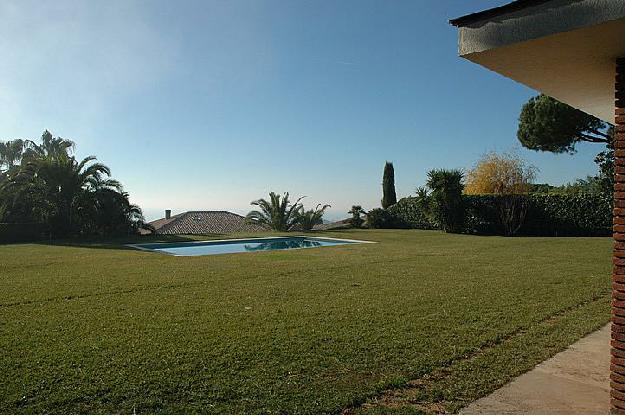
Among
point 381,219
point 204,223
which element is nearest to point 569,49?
point 381,219

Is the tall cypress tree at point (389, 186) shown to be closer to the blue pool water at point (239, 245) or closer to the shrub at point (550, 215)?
the shrub at point (550, 215)

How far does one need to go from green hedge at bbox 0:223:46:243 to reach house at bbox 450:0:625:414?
22.1 metres

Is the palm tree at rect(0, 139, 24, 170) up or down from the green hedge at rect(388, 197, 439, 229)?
up

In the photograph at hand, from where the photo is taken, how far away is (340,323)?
5574 mm

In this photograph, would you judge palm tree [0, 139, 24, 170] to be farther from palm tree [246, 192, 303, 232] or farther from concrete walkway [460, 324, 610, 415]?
concrete walkway [460, 324, 610, 415]

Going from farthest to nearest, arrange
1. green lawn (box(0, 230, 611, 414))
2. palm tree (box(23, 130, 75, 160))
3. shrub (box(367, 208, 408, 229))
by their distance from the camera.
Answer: palm tree (box(23, 130, 75, 160)) < shrub (box(367, 208, 408, 229)) < green lawn (box(0, 230, 611, 414))

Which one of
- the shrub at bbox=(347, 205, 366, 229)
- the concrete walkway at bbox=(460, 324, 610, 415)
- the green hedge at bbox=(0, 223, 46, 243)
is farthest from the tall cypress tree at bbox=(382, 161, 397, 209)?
the concrete walkway at bbox=(460, 324, 610, 415)

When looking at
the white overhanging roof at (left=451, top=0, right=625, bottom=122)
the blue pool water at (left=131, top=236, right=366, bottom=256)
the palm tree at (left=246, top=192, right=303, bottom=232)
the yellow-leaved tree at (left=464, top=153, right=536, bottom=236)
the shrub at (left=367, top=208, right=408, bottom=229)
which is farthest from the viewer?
the yellow-leaved tree at (left=464, top=153, right=536, bottom=236)

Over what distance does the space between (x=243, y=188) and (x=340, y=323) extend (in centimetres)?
3036

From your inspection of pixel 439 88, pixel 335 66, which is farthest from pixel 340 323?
pixel 439 88

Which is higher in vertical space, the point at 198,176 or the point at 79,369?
the point at 198,176

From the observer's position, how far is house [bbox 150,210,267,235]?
3244cm

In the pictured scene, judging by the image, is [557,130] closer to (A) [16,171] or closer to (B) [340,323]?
(B) [340,323]

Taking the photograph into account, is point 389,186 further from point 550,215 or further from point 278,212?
point 550,215
